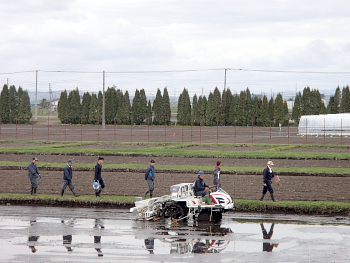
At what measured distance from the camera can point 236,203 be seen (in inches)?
727

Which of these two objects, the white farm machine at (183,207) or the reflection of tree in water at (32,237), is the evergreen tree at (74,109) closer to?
the white farm machine at (183,207)

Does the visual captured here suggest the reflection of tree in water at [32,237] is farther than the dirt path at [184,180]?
No

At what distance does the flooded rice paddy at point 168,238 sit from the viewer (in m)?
11.6

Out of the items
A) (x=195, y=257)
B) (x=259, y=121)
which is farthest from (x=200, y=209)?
(x=259, y=121)

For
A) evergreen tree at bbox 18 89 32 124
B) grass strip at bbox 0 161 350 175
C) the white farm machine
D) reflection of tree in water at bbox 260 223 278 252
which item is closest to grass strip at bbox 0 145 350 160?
grass strip at bbox 0 161 350 175

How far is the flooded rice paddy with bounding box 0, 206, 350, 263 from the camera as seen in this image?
1165 cm

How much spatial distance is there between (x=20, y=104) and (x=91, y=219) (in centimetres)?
8206

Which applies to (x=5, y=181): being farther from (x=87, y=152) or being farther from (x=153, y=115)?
(x=153, y=115)

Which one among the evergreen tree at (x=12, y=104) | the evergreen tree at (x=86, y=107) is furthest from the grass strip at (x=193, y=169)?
the evergreen tree at (x=12, y=104)

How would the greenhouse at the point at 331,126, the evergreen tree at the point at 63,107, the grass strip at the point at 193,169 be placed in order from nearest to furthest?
the grass strip at the point at 193,169, the greenhouse at the point at 331,126, the evergreen tree at the point at 63,107

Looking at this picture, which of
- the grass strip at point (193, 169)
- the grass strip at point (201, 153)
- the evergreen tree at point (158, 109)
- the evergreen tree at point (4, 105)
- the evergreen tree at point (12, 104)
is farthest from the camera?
the evergreen tree at point (12, 104)

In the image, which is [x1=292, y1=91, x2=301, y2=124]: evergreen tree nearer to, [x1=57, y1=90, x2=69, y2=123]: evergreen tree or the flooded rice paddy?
[x1=57, y1=90, x2=69, y2=123]: evergreen tree

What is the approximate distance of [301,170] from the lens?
94.2 ft

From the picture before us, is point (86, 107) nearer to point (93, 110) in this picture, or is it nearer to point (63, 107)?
point (93, 110)
